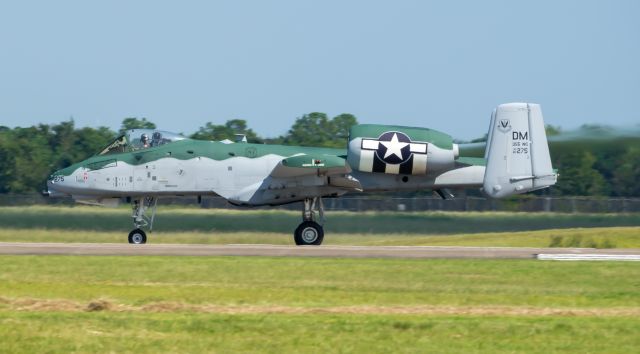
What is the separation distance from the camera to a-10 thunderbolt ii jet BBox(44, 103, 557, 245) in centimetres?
3231

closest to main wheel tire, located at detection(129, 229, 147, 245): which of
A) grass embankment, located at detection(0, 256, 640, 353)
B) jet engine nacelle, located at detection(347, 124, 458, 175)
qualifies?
jet engine nacelle, located at detection(347, 124, 458, 175)

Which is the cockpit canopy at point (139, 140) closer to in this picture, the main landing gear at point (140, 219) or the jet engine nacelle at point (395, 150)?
the main landing gear at point (140, 219)

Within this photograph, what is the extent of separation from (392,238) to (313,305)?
21.7m

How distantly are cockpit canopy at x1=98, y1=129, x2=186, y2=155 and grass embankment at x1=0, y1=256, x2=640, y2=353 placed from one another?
8362mm

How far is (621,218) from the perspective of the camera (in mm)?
42031

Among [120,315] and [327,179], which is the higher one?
[327,179]

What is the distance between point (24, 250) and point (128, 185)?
5810mm

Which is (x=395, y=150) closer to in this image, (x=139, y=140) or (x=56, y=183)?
(x=139, y=140)

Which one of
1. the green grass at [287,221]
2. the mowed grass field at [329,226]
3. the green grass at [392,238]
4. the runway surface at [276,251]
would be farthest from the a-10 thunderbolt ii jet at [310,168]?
the green grass at [287,221]

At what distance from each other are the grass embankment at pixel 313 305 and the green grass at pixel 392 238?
11042 mm

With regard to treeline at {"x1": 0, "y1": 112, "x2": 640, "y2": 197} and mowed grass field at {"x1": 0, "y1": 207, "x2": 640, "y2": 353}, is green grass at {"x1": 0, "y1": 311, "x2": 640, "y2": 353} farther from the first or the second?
treeline at {"x1": 0, "y1": 112, "x2": 640, "y2": 197}

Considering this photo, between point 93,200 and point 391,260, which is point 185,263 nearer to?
point 391,260

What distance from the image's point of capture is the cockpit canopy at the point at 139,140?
33.9m

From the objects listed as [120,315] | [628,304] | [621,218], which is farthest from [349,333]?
[621,218]
